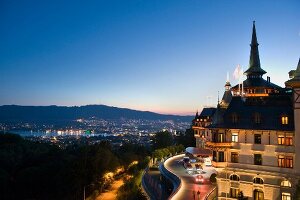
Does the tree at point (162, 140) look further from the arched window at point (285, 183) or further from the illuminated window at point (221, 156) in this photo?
the arched window at point (285, 183)

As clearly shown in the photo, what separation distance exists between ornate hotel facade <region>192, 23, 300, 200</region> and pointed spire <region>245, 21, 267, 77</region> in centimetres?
2741

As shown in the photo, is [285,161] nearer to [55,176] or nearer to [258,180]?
[258,180]

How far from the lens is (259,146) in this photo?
36.9 meters

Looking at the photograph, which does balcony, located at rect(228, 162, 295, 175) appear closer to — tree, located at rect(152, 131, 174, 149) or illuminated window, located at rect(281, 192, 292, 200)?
illuminated window, located at rect(281, 192, 292, 200)

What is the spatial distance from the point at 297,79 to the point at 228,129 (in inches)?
387

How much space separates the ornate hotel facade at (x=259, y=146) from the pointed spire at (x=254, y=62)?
27.4 meters

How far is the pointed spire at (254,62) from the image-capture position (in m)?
66.1

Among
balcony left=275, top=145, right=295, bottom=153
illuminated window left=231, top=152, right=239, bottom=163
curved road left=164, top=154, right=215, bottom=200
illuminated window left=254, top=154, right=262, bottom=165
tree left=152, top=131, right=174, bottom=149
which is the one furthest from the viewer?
tree left=152, top=131, right=174, bottom=149

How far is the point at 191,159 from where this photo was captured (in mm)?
56969

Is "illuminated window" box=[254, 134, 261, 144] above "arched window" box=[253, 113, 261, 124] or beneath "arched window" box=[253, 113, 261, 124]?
beneath

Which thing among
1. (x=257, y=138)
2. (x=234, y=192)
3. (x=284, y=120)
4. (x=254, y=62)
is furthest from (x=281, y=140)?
(x=254, y=62)

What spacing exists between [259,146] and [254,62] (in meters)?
34.4

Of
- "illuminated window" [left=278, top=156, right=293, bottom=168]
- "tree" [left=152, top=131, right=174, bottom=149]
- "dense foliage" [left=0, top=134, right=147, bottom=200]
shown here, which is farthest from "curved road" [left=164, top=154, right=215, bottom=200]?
"tree" [left=152, top=131, right=174, bottom=149]

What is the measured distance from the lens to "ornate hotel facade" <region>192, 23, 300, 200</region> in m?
34.5
